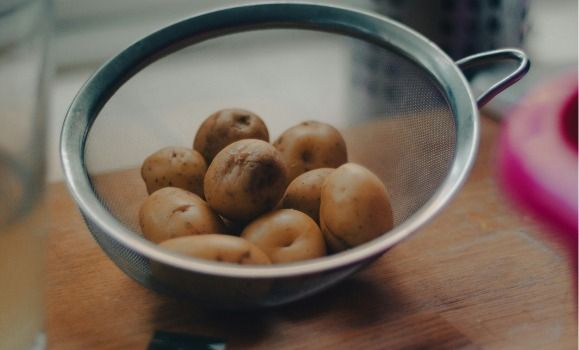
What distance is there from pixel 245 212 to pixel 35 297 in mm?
151

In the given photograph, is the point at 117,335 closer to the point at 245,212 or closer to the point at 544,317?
the point at 245,212

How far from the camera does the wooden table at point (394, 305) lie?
0.55 m

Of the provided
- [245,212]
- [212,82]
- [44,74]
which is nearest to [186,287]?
[245,212]

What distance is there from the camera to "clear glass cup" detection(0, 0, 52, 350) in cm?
52

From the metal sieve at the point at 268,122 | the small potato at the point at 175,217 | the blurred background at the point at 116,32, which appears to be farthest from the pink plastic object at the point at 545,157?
the blurred background at the point at 116,32

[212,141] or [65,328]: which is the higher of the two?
[212,141]

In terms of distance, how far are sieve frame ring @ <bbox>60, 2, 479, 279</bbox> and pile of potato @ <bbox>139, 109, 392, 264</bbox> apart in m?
0.03

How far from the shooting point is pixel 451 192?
519 millimetres

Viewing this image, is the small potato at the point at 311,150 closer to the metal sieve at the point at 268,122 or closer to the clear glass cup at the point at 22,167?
the metal sieve at the point at 268,122

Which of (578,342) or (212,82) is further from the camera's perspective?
(212,82)

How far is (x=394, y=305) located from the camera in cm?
58

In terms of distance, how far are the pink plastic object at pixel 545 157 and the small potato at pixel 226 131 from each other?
28cm

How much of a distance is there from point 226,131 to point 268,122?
273mm

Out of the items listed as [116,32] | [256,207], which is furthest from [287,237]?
[116,32]
